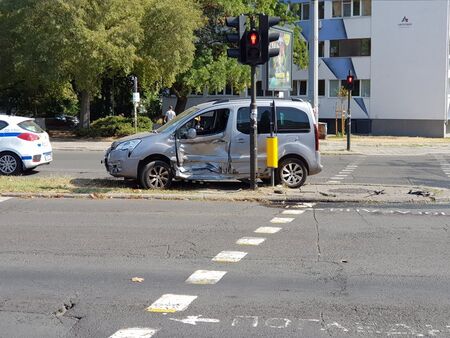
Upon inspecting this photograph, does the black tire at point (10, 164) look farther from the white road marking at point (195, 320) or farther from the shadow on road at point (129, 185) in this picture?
the white road marking at point (195, 320)

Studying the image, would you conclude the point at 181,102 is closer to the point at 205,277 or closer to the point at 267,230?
the point at 267,230

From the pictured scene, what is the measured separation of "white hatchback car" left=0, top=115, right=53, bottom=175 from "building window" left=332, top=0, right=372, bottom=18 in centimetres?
3470

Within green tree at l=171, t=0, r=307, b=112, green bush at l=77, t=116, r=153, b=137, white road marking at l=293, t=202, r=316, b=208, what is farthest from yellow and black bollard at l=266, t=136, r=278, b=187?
green tree at l=171, t=0, r=307, b=112

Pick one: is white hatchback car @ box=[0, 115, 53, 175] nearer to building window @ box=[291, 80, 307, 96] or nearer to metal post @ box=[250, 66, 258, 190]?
metal post @ box=[250, 66, 258, 190]

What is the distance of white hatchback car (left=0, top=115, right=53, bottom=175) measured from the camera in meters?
16.0

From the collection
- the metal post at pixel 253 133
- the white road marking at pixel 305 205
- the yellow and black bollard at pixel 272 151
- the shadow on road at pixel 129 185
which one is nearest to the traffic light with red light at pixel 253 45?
the metal post at pixel 253 133

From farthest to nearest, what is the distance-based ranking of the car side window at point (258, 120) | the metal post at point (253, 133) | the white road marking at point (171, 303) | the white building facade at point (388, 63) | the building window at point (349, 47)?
the building window at point (349, 47) < the white building facade at point (388, 63) < the car side window at point (258, 120) < the metal post at point (253, 133) < the white road marking at point (171, 303)

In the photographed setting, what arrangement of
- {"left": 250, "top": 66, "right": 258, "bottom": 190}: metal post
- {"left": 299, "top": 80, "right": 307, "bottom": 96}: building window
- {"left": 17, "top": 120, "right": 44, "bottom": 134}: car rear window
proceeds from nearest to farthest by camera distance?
1. {"left": 250, "top": 66, "right": 258, "bottom": 190}: metal post
2. {"left": 17, "top": 120, "right": 44, "bottom": 134}: car rear window
3. {"left": 299, "top": 80, "right": 307, "bottom": 96}: building window

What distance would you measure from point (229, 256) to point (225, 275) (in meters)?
0.85

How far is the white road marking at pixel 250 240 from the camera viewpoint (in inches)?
324

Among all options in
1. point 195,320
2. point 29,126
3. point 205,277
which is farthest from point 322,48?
point 195,320

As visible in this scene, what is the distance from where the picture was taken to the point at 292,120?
13.5 meters

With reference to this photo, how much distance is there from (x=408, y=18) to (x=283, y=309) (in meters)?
41.8

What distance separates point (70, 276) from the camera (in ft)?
21.7
